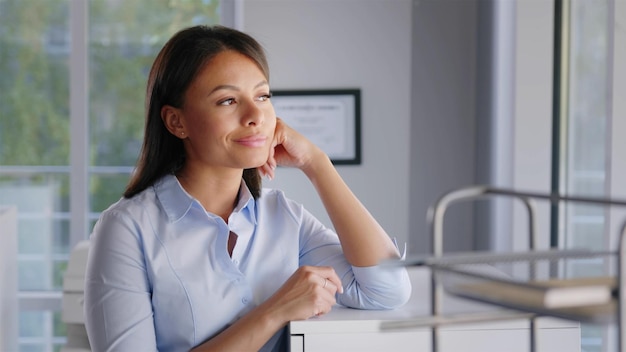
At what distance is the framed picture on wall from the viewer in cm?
394

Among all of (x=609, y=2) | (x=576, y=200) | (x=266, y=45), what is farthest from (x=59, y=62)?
(x=576, y=200)

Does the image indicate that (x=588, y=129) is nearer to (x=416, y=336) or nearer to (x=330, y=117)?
(x=330, y=117)

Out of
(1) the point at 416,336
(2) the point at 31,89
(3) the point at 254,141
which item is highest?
(2) the point at 31,89

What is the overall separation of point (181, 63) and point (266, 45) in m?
2.26

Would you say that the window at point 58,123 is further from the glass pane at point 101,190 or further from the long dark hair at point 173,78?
the long dark hair at point 173,78

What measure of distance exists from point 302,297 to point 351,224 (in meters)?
0.22

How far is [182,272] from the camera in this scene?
1.60 metres

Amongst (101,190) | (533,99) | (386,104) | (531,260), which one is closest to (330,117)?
(386,104)

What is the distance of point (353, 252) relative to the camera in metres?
1.77

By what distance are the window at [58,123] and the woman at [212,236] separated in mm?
2843

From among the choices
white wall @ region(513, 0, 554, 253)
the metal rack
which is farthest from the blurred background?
the metal rack

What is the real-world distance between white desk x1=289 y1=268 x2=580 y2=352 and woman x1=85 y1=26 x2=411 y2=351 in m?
0.04

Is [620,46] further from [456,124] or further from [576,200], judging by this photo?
[576,200]

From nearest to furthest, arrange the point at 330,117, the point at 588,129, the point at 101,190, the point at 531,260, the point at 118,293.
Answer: the point at 531,260 → the point at 118,293 → the point at 588,129 → the point at 330,117 → the point at 101,190
